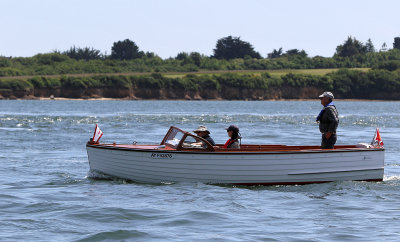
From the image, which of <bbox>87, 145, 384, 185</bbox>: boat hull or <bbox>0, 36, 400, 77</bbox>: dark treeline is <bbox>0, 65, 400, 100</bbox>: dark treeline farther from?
<bbox>87, 145, 384, 185</bbox>: boat hull

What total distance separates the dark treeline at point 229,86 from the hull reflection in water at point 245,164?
124 metres

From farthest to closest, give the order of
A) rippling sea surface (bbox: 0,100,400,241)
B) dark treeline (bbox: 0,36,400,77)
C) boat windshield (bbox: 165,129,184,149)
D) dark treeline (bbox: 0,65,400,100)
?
dark treeline (bbox: 0,36,400,77)
dark treeline (bbox: 0,65,400,100)
boat windshield (bbox: 165,129,184,149)
rippling sea surface (bbox: 0,100,400,241)

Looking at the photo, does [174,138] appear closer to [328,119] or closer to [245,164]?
[245,164]

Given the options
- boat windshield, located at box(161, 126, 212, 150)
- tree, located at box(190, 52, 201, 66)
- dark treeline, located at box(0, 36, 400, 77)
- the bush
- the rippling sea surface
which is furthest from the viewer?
tree, located at box(190, 52, 201, 66)

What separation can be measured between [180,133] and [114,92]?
12927 centimetres

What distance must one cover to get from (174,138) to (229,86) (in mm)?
135842

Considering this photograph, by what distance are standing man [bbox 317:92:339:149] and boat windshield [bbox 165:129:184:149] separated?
355 centimetres

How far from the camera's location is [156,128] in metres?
45.5

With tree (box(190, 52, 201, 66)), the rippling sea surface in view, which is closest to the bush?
tree (box(190, 52, 201, 66))

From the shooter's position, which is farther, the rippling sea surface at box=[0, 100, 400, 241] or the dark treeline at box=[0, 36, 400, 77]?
the dark treeline at box=[0, 36, 400, 77]

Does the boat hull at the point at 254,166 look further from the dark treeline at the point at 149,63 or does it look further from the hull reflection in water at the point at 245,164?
the dark treeline at the point at 149,63

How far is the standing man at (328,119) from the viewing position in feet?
58.5

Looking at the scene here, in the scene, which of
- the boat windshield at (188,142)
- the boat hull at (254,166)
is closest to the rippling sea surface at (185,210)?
the boat hull at (254,166)

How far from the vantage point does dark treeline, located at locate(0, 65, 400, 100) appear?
142 metres
